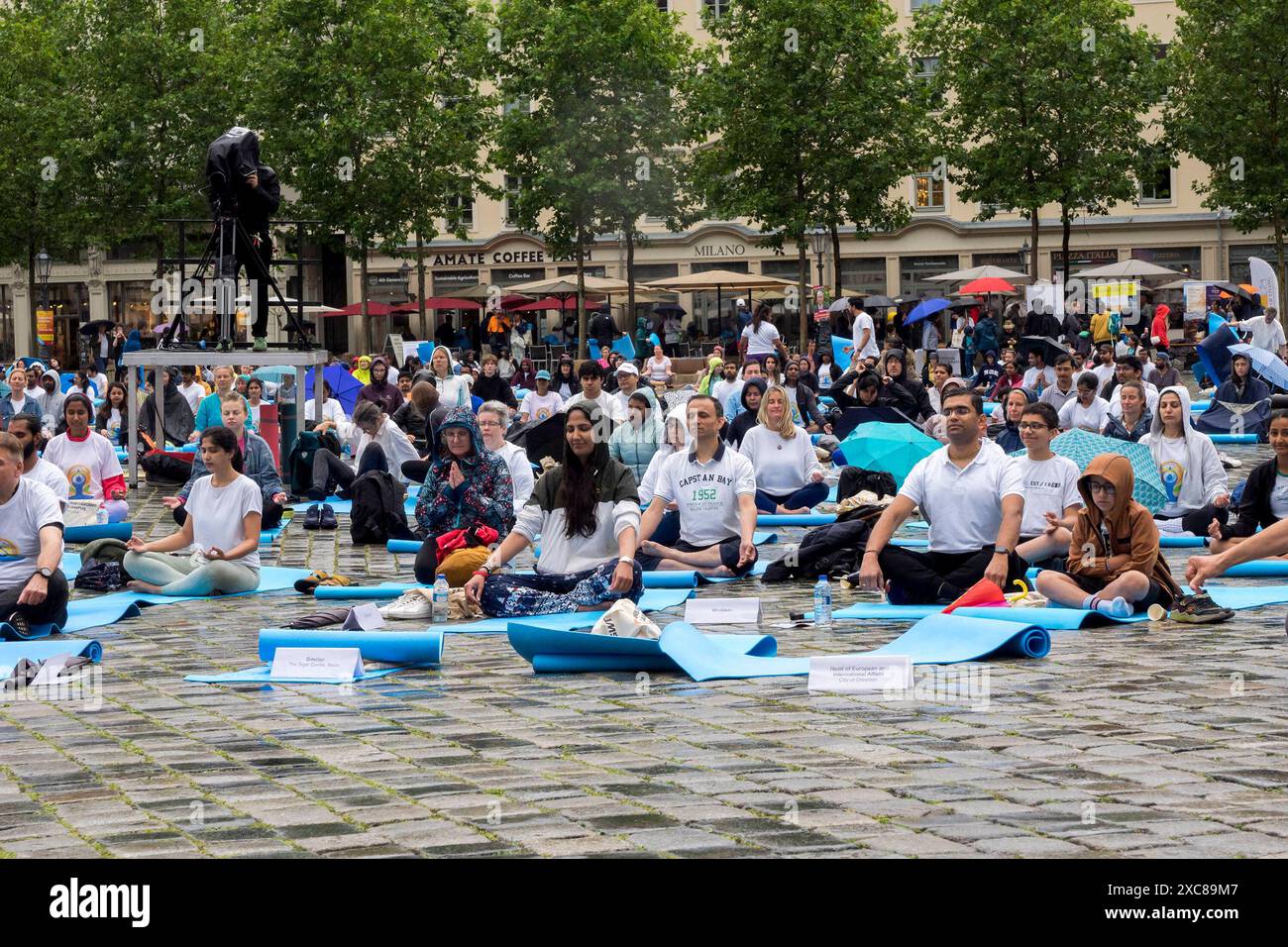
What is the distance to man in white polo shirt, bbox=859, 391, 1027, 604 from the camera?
11633 millimetres

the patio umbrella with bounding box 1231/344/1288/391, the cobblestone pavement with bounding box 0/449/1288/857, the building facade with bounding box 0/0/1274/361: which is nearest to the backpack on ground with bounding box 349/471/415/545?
the cobblestone pavement with bounding box 0/449/1288/857

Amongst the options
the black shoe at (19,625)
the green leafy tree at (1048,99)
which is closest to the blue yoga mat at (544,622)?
the black shoe at (19,625)

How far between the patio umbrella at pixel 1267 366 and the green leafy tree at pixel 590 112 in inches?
1047

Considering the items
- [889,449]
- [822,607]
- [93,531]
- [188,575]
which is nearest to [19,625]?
[188,575]

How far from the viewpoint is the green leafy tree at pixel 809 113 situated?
49.2 metres

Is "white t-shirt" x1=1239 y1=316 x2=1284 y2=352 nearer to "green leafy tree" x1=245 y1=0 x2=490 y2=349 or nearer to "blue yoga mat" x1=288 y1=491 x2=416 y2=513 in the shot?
"blue yoga mat" x1=288 y1=491 x2=416 y2=513

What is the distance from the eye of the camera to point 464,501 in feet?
43.5

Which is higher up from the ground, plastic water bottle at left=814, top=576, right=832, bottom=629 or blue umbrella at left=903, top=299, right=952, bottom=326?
blue umbrella at left=903, top=299, right=952, bottom=326

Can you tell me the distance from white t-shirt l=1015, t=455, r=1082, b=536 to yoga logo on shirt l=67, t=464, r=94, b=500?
8.26 meters

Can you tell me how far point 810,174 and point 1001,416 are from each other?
83.2ft

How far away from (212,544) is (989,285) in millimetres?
39640

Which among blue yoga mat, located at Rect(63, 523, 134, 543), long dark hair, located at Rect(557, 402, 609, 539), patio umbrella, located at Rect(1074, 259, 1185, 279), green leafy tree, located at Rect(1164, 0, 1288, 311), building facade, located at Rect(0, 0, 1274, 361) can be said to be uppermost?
green leafy tree, located at Rect(1164, 0, 1288, 311)
